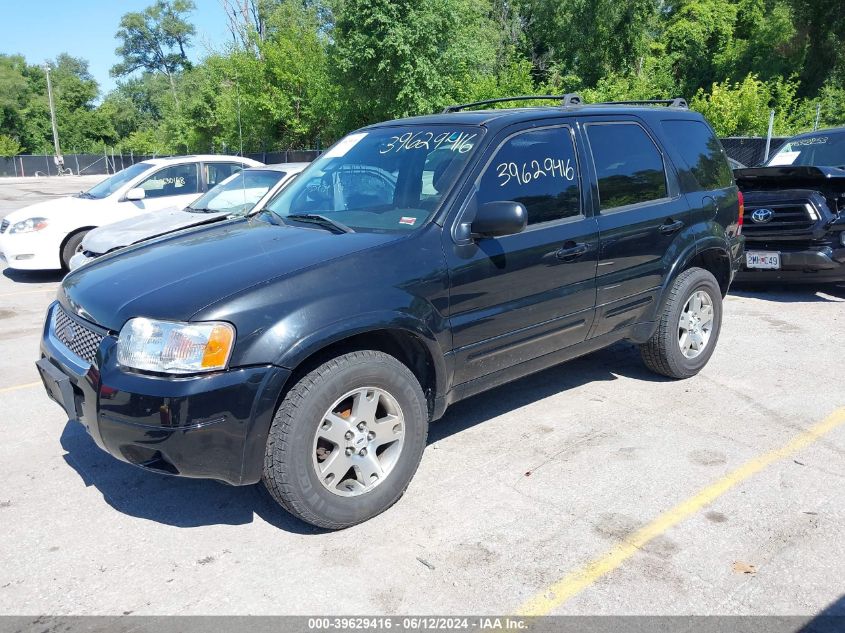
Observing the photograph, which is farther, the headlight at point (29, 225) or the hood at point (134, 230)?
the headlight at point (29, 225)

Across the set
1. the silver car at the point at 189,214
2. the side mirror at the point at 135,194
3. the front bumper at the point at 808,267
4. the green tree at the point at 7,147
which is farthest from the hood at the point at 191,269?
the green tree at the point at 7,147

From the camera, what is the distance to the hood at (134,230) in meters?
7.99

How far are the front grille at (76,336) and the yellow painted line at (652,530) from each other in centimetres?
221

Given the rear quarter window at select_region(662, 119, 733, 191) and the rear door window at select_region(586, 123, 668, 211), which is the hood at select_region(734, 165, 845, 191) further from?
the rear door window at select_region(586, 123, 668, 211)

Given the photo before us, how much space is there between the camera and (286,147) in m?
32.2

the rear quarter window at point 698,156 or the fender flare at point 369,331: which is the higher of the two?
the rear quarter window at point 698,156

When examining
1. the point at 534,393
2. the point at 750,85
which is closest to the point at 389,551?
the point at 534,393

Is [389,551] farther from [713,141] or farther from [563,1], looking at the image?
[563,1]

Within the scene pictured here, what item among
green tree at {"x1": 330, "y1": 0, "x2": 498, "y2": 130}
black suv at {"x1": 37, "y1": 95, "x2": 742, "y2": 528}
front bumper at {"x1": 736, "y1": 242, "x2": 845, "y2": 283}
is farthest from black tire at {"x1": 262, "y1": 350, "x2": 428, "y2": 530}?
green tree at {"x1": 330, "y1": 0, "x2": 498, "y2": 130}

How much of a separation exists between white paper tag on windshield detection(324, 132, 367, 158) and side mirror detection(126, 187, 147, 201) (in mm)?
6060

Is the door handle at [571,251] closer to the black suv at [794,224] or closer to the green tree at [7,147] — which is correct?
the black suv at [794,224]

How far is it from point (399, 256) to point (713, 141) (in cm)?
340

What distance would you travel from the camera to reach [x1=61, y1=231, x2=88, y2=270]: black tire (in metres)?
9.92

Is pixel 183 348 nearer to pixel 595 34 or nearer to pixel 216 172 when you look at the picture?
pixel 216 172
